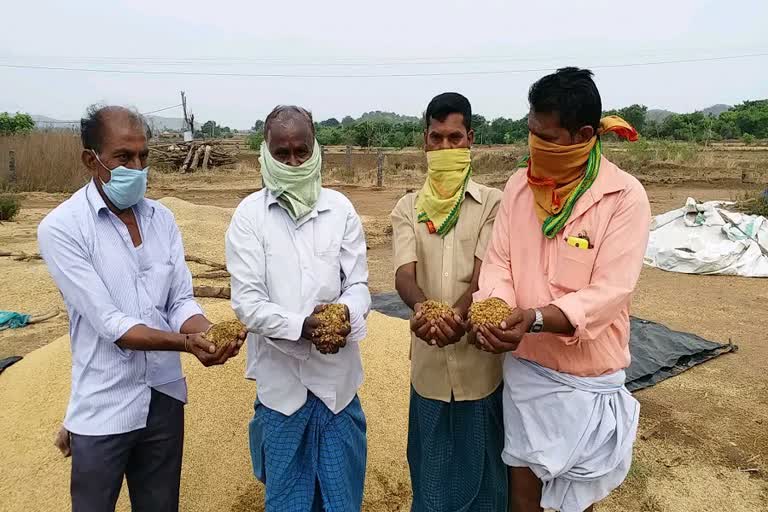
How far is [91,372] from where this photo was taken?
5.97ft

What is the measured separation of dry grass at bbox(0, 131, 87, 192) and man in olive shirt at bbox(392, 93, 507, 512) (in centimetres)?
1678

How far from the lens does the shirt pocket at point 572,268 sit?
1.85m

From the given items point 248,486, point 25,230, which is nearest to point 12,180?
point 25,230

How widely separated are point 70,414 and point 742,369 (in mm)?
5109

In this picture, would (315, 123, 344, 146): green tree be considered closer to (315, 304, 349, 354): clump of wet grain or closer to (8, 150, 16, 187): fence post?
(8, 150, 16, 187): fence post

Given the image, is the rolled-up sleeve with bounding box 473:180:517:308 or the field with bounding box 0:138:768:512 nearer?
the rolled-up sleeve with bounding box 473:180:517:308

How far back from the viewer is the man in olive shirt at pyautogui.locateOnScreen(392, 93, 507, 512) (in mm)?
2191

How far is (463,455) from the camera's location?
227cm

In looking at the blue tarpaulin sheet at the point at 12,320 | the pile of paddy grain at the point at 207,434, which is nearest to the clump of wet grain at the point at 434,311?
the pile of paddy grain at the point at 207,434

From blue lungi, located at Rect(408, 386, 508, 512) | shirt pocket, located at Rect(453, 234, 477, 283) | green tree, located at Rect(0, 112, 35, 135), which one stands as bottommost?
blue lungi, located at Rect(408, 386, 508, 512)

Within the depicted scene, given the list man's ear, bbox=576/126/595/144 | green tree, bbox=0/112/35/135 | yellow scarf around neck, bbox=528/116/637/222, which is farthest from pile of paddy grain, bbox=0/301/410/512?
green tree, bbox=0/112/35/135

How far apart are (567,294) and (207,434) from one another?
2.09 metres

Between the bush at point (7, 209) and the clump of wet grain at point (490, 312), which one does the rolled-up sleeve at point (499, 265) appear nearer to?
the clump of wet grain at point (490, 312)

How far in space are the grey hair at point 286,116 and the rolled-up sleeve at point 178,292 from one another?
49cm
